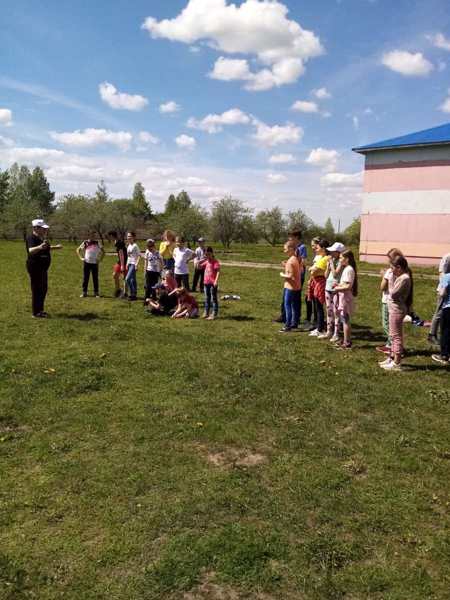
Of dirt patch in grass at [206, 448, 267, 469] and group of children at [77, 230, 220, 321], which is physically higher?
group of children at [77, 230, 220, 321]

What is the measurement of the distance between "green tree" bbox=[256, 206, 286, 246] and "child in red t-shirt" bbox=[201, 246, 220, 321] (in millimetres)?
80956

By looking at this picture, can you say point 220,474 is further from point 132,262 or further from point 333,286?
point 132,262

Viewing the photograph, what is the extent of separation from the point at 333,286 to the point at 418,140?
81.1ft

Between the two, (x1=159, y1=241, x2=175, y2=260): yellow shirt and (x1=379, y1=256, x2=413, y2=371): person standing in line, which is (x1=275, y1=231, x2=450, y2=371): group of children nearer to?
(x1=379, y1=256, x2=413, y2=371): person standing in line

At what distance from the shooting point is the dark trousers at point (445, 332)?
816 centimetres

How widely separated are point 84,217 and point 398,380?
6703 centimetres

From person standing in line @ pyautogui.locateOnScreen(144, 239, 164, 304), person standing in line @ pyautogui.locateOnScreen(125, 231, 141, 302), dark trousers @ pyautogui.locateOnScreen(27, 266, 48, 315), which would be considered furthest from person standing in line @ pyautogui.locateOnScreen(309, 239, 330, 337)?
dark trousers @ pyautogui.locateOnScreen(27, 266, 48, 315)

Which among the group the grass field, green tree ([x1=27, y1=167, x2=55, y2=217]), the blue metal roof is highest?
green tree ([x1=27, y1=167, x2=55, y2=217])

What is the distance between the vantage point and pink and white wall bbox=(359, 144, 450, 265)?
2919 centimetres

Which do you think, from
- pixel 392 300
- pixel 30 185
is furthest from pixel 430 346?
pixel 30 185

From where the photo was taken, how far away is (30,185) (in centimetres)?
10312

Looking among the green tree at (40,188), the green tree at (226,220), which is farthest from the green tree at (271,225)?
the green tree at (40,188)

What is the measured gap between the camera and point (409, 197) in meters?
30.3

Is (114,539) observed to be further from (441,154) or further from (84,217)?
(84,217)
